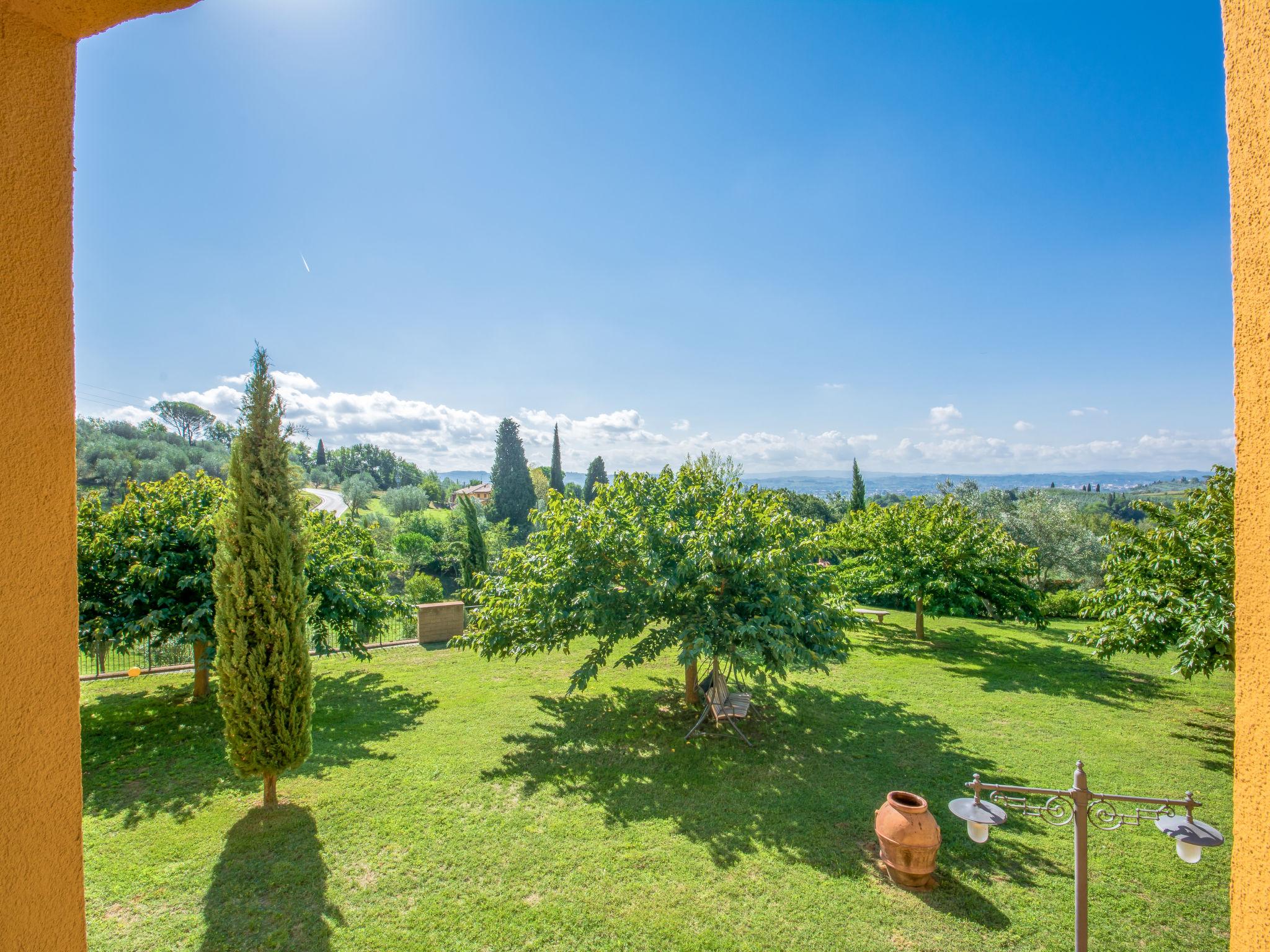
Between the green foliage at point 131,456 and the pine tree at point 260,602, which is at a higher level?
the green foliage at point 131,456

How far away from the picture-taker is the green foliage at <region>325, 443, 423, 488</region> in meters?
88.7

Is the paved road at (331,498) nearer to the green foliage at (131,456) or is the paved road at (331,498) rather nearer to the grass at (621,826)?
the green foliage at (131,456)

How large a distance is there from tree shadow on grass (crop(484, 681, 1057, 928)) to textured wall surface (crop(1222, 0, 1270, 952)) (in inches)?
212

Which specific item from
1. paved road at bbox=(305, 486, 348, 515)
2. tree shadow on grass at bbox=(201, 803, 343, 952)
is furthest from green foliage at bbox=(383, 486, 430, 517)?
tree shadow on grass at bbox=(201, 803, 343, 952)

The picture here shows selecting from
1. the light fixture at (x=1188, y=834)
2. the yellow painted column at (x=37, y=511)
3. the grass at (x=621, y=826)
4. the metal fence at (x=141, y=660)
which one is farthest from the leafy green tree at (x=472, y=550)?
the yellow painted column at (x=37, y=511)

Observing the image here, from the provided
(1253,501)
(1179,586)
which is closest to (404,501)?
(1179,586)

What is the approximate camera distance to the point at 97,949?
4.46 metres

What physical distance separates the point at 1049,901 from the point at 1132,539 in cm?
695

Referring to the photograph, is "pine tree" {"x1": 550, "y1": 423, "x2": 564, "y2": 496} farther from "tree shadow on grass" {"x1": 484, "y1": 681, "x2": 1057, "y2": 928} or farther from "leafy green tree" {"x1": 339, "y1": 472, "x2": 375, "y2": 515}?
"tree shadow on grass" {"x1": 484, "y1": 681, "x2": 1057, "y2": 928}

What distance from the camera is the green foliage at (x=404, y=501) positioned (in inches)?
2071

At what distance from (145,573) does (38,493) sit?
33.1ft

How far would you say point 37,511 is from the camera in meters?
1.25

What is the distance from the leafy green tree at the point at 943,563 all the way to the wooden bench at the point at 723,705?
708cm

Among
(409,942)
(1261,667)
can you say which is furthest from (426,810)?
(1261,667)
